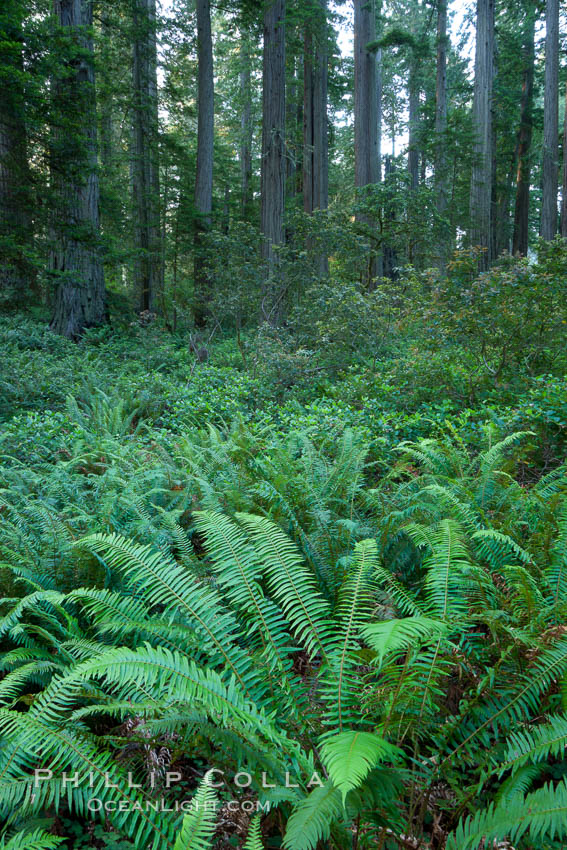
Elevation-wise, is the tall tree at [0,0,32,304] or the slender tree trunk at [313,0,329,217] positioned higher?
the slender tree trunk at [313,0,329,217]

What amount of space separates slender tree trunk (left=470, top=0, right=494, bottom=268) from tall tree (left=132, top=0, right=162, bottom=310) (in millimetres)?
9528

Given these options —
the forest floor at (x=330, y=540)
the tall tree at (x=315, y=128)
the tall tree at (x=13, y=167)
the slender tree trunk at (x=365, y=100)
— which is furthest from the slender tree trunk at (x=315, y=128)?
the forest floor at (x=330, y=540)

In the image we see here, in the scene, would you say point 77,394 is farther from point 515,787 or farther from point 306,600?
point 515,787

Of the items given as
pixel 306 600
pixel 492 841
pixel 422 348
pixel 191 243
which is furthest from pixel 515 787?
pixel 191 243

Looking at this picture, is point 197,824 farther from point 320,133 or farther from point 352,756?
point 320,133

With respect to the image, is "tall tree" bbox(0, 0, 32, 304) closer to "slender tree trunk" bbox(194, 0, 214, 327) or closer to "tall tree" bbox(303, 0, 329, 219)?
"slender tree trunk" bbox(194, 0, 214, 327)

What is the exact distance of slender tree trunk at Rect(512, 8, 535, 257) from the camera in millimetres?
20703

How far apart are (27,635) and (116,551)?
556 mm

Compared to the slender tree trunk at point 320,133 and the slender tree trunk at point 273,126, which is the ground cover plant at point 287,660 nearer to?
the slender tree trunk at point 273,126

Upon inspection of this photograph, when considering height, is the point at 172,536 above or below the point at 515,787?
above

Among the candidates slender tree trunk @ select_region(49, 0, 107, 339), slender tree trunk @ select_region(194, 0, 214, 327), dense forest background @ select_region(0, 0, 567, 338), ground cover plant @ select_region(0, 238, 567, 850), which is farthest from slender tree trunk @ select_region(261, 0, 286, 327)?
ground cover plant @ select_region(0, 238, 567, 850)

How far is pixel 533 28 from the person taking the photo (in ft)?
67.9

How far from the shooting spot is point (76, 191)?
32.6ft

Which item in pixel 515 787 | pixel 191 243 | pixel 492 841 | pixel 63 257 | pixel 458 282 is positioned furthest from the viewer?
pixel 191 243
